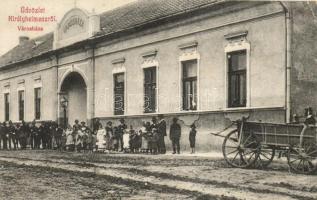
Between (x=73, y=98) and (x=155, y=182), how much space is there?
16.3 meters

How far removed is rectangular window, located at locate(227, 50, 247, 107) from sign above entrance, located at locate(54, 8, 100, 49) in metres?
8.56

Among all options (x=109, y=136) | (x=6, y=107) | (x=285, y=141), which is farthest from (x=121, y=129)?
(x=6, y=107)

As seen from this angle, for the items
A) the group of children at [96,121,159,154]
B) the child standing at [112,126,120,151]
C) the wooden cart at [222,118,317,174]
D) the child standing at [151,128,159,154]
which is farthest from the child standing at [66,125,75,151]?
the wooden cart at [222,118,317,174]

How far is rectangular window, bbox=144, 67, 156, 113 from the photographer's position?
59.9 feet

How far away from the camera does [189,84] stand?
1673 cm

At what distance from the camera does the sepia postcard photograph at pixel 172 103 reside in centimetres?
908

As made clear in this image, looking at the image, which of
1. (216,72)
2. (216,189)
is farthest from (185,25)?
(216,189)

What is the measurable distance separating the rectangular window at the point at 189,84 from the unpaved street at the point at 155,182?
15.8 feet

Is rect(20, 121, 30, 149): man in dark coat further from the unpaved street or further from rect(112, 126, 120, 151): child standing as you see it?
the unpaved street

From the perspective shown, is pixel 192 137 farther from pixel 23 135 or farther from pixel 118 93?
pixel 23 135

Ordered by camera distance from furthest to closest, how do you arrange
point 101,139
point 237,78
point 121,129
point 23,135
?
point 23,135 < point 101,139 < point 121,129 < point 237,78

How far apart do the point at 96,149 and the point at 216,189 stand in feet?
37.2

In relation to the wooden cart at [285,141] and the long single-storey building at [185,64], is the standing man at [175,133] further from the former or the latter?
the wooden cart at [285,141]

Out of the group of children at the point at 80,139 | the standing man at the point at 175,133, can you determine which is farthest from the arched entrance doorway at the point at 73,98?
the standing man at the point at 175,133
